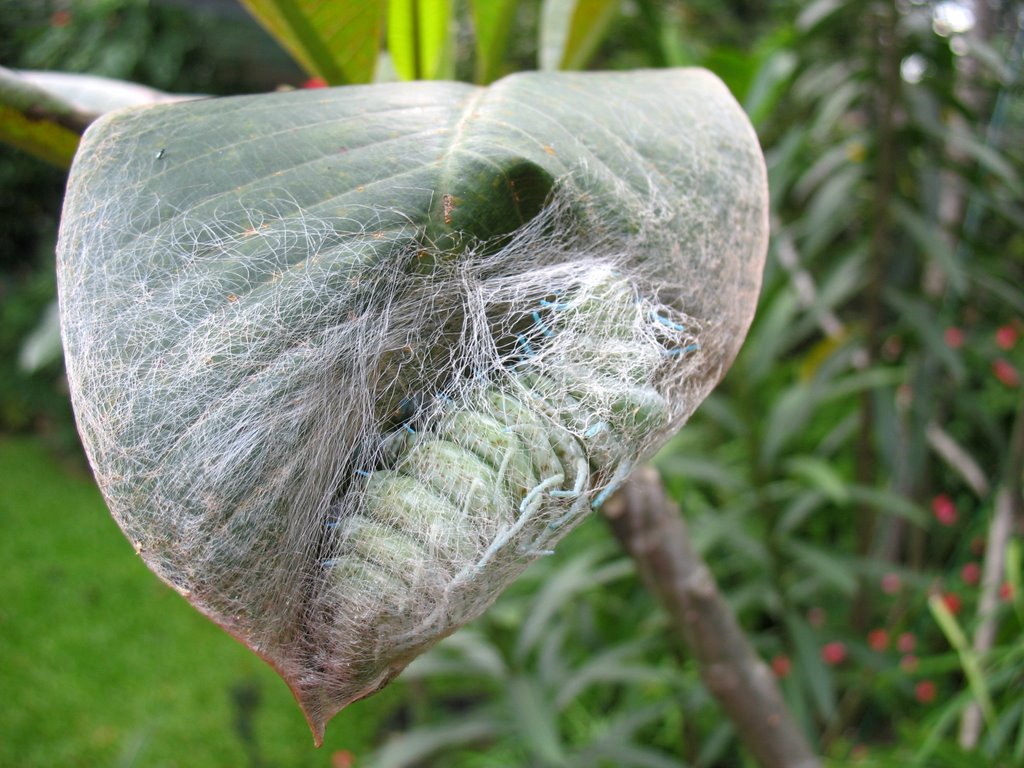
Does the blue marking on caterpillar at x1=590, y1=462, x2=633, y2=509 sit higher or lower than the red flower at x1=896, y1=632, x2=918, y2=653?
higher

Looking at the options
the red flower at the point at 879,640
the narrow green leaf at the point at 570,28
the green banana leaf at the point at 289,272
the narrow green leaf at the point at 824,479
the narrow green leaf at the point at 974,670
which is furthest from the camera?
the red flower at the point at 879,640

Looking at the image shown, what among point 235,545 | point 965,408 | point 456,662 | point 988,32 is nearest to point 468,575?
point 235,545

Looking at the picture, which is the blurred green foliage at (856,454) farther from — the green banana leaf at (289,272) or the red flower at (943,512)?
the green banana leaf at (289,272)

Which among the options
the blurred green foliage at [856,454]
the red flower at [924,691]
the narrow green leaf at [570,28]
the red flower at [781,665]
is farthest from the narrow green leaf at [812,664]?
the narrow green leaf at [570,28]

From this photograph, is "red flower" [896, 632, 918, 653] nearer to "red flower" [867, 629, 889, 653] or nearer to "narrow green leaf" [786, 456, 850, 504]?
"red flower" [867, 629, 889, 653]

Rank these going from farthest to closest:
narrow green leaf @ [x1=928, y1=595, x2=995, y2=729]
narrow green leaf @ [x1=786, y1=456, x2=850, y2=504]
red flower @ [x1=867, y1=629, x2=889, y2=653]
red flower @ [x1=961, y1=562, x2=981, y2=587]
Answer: red flower @ [x1=961, y1=562, x2=981, y2=587], red flower @ [x1=867, y1=629, x2=889, y2=653], narrow green leaf @ [x1=786, y1=456, x2=850, y2=504], narrow green leaf @ [x1=928, y1=595, x2=995, y2=729]

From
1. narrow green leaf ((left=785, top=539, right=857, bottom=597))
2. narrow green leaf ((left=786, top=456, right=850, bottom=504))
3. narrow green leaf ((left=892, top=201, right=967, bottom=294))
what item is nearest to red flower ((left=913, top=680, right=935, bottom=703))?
narrow green leaf ((left=785, top=539, right=857, bottom=597))

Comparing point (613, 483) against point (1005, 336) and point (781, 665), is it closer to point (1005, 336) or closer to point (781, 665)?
point (781, 665)

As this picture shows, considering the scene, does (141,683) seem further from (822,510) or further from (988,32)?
(988,32)
